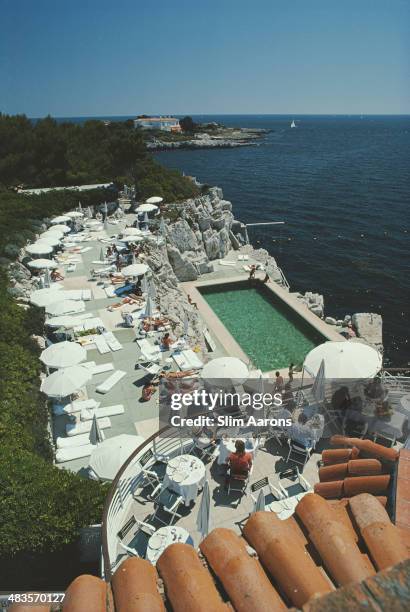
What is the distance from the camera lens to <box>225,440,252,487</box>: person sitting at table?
802 centimetres

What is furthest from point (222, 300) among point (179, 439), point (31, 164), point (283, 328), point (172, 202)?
point (31, 164)

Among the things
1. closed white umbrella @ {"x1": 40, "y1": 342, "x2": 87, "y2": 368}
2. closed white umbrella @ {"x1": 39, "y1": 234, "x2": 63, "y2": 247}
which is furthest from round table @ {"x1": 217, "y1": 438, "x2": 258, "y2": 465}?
closed white umbrella @ {"x1": 39, "y1": 234, "x2": 63, "y2": 247}

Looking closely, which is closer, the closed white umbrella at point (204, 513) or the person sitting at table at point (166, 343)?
the closed white umbrella at point (204, 513)

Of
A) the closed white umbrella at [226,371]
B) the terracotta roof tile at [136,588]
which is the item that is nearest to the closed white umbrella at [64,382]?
the closed white umbrella at [226,371]

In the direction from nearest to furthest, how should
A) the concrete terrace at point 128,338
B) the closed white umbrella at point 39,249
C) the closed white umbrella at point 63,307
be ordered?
the concrete terrace at point 128,338, the closed white umbrella at point 63,307, the closed white umbrella at point 39,249

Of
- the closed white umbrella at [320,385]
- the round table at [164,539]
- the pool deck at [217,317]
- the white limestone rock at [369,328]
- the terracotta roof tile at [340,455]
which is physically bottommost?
the white limestone rock at [369,328]

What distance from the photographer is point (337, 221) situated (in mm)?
53250

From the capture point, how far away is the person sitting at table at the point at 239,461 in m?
8.02

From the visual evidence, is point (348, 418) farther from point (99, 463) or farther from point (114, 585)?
point (114, 585)

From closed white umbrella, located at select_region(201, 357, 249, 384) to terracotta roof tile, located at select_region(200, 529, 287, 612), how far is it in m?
7.51

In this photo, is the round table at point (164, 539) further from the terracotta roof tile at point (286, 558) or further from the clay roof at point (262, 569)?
the terracotta roof tile at point (286, 558)

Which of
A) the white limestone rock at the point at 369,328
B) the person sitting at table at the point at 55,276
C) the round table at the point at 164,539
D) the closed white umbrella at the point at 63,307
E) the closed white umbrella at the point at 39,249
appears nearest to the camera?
the round table at the point at 164,539

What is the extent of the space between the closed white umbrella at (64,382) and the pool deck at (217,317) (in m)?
8.42

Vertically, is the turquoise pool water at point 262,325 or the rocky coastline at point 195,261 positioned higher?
the rocky coastline at point 195,261
